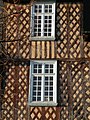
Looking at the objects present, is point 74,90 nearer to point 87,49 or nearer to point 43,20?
point 87,49

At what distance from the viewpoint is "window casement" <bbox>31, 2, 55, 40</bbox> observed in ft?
57.2

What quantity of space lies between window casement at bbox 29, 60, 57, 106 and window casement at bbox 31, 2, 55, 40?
138 cm

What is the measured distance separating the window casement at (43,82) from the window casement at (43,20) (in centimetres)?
138

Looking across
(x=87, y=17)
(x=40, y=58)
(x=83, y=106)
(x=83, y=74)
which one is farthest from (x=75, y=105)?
(x=87, y=17)

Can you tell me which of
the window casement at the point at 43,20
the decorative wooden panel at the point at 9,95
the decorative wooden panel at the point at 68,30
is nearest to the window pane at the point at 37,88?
the decorative wooden panel at the point at 9,95

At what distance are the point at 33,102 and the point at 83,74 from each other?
255cm

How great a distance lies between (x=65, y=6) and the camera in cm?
1756

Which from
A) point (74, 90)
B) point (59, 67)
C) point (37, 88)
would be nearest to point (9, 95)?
point (37, 88)

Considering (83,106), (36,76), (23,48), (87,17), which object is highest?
(87,17)

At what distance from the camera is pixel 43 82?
55.4 ft

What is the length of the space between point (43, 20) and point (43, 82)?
2.97 metres

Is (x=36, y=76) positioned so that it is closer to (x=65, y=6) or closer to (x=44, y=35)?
(x=44, y=35)

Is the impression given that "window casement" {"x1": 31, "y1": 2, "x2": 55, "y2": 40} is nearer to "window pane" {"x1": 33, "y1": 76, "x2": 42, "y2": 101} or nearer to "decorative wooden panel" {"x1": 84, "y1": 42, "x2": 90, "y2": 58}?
"decorative wooden panel" {"x1": 84, "y1": 42, "x2": 90, "y2": 58}

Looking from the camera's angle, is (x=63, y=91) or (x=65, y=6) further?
(x=65, y=6)
